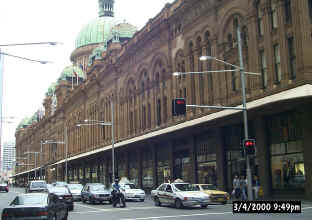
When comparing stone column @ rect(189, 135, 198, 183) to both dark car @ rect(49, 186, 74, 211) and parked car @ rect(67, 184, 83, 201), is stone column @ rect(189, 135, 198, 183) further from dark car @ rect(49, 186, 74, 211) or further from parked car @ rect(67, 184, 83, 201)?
dark car @ rect(49, 186, 74, 211)

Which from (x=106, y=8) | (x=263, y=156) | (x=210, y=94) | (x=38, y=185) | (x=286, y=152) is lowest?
(x=38, y=185)

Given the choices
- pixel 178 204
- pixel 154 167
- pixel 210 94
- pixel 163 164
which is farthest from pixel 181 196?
pixel 154 167

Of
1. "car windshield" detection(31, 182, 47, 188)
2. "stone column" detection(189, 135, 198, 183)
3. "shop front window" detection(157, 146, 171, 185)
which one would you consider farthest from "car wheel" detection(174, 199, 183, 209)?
"shop front window" detection(157, 146, 171, 185)

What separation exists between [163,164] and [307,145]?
71.1 feet

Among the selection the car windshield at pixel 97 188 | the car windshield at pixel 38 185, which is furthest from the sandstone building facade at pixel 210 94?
the car windshield at pixel 38 185

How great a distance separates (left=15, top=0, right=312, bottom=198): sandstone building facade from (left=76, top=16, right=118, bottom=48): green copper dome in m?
40.6

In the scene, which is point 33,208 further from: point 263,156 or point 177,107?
point 263,156

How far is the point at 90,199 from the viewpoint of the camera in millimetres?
32594

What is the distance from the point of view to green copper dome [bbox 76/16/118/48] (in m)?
111

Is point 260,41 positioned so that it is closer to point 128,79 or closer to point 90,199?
point 90,199

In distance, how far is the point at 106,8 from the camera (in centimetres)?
12375

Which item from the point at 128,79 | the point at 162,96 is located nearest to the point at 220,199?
the point at 162,96

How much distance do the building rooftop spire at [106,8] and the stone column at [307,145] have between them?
101 m

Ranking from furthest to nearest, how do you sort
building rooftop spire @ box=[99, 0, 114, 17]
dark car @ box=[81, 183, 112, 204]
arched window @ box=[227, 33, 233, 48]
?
1. building rooftop spire @ box=[99, 0, 114, 17]
2. arched window @ box=[227, 33, 233, 48]
3. dark car @ box=[81, 183, 112, 204]
